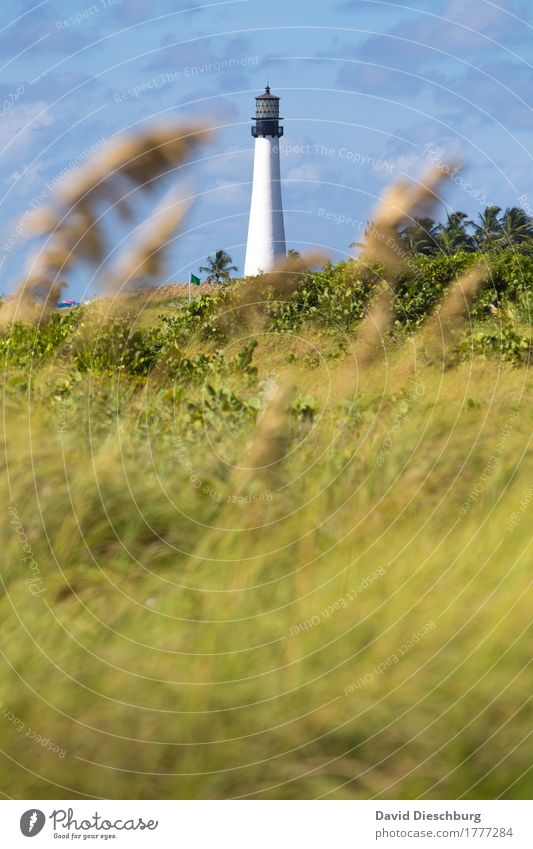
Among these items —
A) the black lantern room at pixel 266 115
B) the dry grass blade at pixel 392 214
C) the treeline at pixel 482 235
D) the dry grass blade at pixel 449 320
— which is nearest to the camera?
the dry grass blade at pixel 392 214

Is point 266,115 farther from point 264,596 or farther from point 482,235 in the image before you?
point 264,596

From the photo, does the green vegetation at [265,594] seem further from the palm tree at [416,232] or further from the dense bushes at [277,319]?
the palm tree at [416,232]

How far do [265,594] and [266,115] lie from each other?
39273mm

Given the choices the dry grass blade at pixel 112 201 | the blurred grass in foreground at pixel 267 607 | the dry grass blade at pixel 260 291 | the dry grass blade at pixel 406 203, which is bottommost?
the blurred grass in foreground at pixel 267 607

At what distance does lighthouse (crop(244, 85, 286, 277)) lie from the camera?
136 feet

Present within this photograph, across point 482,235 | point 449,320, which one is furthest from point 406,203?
point 482,235

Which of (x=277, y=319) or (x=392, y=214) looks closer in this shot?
(x=392, y=214)

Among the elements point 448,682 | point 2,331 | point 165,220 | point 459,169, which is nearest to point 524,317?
point 459,169

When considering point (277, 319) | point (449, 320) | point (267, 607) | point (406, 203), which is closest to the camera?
point (267, 607)

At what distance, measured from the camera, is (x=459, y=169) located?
39.4 feet

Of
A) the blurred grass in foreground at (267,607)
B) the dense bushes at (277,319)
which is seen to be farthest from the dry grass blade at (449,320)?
the blurred grass in foreground at (267,607)

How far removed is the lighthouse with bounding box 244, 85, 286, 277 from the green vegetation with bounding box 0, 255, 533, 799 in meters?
34.1

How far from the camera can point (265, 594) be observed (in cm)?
527

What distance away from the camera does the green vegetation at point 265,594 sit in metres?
4.84
